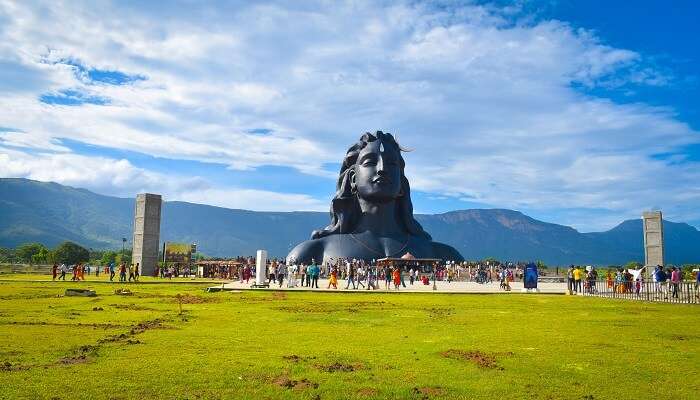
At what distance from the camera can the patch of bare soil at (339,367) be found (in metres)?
8.19

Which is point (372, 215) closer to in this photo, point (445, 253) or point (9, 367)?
point (445, 253)

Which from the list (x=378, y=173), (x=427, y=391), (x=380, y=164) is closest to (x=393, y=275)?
(x=378, y=173)

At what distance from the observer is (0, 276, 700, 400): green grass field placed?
712cm

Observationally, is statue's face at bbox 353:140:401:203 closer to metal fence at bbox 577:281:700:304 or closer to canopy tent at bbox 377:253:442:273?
canopy tent at bbox 377:253:442:273

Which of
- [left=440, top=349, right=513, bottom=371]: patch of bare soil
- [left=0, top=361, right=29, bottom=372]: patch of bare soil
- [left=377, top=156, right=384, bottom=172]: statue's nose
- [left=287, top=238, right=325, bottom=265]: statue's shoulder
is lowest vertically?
[left=0, top=361, right=29, bottom=372]: patch of bare soil

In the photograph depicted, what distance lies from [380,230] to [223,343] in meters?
43.8

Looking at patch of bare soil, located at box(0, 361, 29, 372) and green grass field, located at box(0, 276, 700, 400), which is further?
patch of bare soil, located at box(0, 361, 29, 372)

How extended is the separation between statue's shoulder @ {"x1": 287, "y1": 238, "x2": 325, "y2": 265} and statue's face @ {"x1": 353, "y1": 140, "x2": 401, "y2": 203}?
6.03 meters

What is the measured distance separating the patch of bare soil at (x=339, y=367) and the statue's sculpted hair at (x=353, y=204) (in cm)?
4600

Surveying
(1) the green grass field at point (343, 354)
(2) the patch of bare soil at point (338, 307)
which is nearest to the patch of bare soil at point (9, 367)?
(1) the green grass field at point (343, 354)

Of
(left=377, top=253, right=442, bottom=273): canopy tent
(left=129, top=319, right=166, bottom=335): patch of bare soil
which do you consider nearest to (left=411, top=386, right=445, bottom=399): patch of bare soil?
(left=129, top=319, right=166, bottom=335): patch of bare soil

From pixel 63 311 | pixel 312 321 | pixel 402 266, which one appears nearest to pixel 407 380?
pixel 312 321

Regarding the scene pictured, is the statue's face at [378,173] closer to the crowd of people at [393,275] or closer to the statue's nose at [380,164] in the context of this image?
the statue's nose at [380,164]

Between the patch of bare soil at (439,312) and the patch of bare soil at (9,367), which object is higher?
the patch of bare soil at (439,312)
